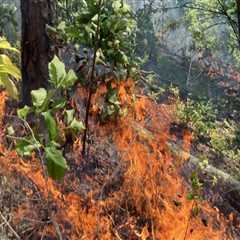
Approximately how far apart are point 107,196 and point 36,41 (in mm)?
1475

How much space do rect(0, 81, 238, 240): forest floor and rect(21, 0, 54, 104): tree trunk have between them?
508 millimetres

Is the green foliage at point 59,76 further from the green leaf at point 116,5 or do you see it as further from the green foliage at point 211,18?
the green leaf at point 116,5

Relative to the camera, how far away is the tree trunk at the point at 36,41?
168 inches

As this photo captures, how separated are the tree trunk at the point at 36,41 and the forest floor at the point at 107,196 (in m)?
0.51

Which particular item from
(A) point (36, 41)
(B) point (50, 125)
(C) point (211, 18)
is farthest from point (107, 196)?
(B) point (50, 125)

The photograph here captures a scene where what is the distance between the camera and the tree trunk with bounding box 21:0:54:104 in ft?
14.0

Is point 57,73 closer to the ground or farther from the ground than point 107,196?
farther from the ground

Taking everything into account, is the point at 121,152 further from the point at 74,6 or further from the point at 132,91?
the point at 74,6

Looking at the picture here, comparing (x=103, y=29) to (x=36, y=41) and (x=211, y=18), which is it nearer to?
(x=36, y=41)

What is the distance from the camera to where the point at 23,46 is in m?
4.39

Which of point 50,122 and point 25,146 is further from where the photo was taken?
point 25,146

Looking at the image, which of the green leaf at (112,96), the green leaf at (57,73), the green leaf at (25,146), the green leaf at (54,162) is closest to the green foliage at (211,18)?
the green leaf at (112,96)

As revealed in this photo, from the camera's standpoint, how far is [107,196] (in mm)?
3773

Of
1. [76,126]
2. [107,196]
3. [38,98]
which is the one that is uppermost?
[38,98]
